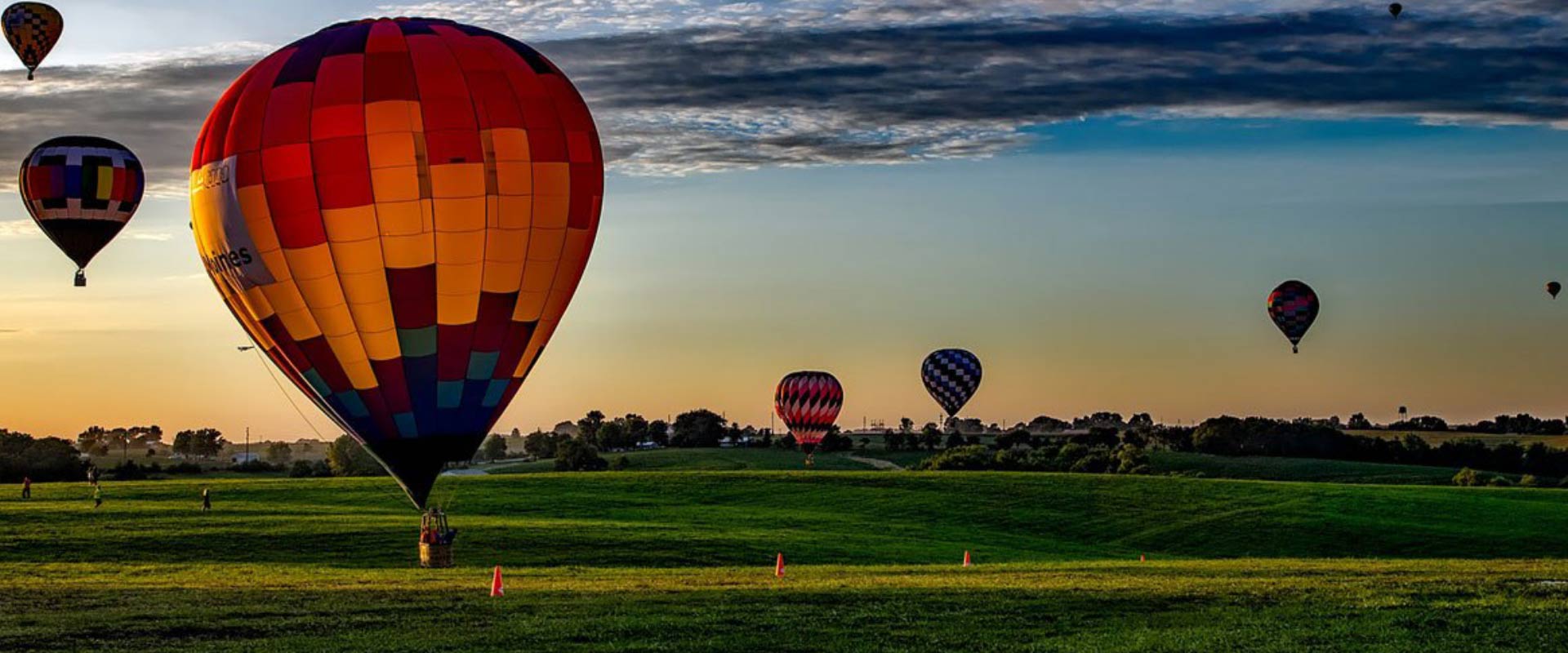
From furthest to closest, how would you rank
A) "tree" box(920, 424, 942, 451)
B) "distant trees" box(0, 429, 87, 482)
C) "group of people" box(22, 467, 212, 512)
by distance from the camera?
"tree" box(920, 424, 942, 451) → "distant trees" box(0, 429, 87, 482) → "group of people" box(22, 467, 212, 512)

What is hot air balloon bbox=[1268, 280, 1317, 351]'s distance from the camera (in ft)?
309

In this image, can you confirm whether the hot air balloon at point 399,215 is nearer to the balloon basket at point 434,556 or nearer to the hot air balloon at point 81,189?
the balloon basket at point 434,556

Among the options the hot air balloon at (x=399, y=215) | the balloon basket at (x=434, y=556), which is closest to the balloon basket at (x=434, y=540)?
the balloon basket at (x=434, y=556)

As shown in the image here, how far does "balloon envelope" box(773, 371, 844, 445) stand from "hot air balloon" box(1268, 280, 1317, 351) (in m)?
28.5

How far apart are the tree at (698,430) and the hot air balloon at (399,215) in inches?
5503

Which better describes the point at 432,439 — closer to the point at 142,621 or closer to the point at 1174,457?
the point at 142,621

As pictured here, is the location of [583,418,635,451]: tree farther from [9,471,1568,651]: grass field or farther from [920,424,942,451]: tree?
[9,471,1568,651]: grass field

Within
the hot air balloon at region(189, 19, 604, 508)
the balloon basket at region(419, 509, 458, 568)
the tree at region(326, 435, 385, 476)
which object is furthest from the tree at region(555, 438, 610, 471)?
the hot air balloon at region(189, 19, 604, 508)

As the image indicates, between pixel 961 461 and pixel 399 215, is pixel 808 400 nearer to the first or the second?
pixel 961 461

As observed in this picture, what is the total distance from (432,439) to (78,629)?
30.1 feet

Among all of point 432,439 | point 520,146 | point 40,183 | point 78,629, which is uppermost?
point 40,183

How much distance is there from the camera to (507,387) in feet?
128

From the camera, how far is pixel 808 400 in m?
110

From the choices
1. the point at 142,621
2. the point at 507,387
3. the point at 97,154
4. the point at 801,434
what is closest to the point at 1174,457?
the point at 801,434
